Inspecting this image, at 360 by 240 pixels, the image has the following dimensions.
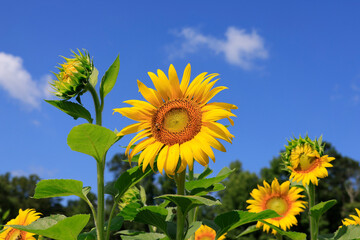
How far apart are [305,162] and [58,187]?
2.31 meters

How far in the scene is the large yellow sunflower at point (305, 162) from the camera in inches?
142

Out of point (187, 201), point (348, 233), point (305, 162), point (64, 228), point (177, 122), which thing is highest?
point (305, 162)

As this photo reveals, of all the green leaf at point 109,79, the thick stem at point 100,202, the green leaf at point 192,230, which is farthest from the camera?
the green leaf at point 109,79

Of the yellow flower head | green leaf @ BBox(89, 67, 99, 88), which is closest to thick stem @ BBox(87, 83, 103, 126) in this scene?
green leaf @ BBox(89, 67, 99, 88)

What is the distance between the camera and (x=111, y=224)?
2.40m

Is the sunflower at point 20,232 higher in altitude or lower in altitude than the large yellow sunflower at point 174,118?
lower

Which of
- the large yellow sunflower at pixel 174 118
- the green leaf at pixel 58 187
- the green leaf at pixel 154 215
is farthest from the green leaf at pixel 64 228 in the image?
the large yellow sunflower at pixel 174 118

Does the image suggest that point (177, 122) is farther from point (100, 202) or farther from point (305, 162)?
point (305, 162)

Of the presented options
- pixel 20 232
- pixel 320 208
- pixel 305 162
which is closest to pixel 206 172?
pixel 320 208

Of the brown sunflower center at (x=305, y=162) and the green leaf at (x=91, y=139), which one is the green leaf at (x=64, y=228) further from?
the brown sunflower center at (x=305, y=162)

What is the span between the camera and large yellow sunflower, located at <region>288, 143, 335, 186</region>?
360 centimetres

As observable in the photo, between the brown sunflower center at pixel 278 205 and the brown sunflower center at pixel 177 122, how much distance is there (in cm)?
247

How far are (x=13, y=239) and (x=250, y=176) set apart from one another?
87.7 feet

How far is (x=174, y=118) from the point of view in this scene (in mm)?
2092
